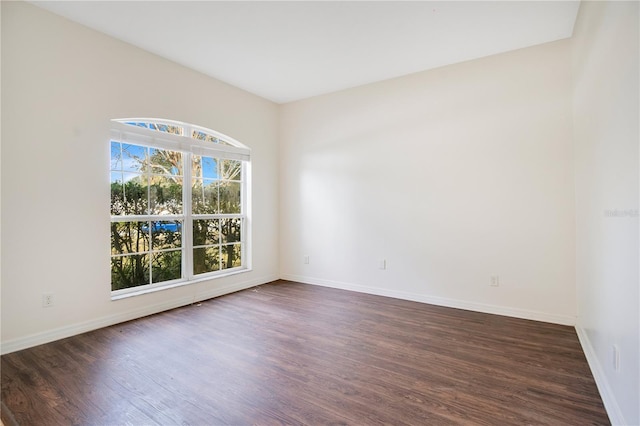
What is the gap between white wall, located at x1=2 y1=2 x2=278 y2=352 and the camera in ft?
8.02

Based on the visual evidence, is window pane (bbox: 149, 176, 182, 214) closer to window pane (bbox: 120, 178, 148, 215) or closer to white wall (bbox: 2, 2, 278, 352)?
window pane (bbox: 120, 178, 148, 215)

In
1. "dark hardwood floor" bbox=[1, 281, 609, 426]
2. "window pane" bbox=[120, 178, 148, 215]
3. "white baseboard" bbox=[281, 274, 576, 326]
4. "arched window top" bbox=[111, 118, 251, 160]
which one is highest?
"arched window top" bbox=[111, 118, 251, 160]

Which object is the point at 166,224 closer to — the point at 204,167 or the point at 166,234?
the point at 166,234

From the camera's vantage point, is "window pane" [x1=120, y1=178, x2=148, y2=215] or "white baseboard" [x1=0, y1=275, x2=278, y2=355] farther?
"window pane" [x1=120, y1=178, x2=148, y2=215]

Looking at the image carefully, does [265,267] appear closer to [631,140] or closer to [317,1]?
[317,1]

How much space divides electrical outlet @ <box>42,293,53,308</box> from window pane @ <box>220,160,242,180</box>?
7.52 ft

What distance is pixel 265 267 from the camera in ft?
15.9

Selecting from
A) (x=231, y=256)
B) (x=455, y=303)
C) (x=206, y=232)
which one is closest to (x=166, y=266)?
(x=206, y=232)

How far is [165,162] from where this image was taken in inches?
143

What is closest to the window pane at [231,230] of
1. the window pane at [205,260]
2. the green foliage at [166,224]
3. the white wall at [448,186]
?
the green foliage at [166,224]

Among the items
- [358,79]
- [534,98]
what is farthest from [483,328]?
[358,79]

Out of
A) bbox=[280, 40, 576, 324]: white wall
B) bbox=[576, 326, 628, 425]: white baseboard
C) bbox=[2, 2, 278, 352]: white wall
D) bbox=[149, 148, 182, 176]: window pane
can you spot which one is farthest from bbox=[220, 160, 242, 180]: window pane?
bbox=[576, 326, 628, 425]: white baseboard

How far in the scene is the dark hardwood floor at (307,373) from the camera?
67.7 inches

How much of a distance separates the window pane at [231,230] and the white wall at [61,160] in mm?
1140
